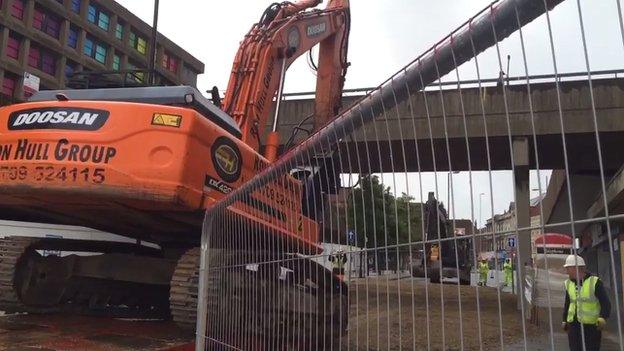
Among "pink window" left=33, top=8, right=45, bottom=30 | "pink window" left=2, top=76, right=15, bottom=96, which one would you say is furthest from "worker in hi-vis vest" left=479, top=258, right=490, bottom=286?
"pink window" left=33, top=8, right=45, bottom=30

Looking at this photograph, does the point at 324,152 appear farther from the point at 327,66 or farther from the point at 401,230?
the point at 327,66

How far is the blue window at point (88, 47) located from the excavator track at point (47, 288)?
49.2 metres

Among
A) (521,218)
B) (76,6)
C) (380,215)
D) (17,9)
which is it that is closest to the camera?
(521,218)

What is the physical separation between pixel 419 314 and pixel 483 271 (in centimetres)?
57

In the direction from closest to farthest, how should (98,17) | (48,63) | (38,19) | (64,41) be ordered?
(38,19), (48,63), (64,41), (98,17)

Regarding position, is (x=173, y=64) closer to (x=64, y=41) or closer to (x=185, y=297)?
(x=64, y=41)

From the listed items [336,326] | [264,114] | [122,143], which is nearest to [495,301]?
[336,326]

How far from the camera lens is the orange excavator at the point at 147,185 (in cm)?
488

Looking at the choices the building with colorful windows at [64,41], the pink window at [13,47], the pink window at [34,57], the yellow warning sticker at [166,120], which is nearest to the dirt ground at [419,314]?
the yellow warning sticker at [166,120]

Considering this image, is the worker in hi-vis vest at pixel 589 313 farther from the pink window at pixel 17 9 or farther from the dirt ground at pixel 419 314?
the pink window at pixel 17 9

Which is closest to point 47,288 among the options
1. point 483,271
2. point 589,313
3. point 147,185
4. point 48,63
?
point 147,185

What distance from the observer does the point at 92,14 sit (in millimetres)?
55406

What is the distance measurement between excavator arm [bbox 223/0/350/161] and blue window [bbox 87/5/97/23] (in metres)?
48.6

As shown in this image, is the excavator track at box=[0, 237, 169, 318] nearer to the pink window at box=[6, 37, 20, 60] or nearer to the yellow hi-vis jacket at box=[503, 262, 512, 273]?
the yellow hi-vis jacket at box=[503, 262, 512, 273]
